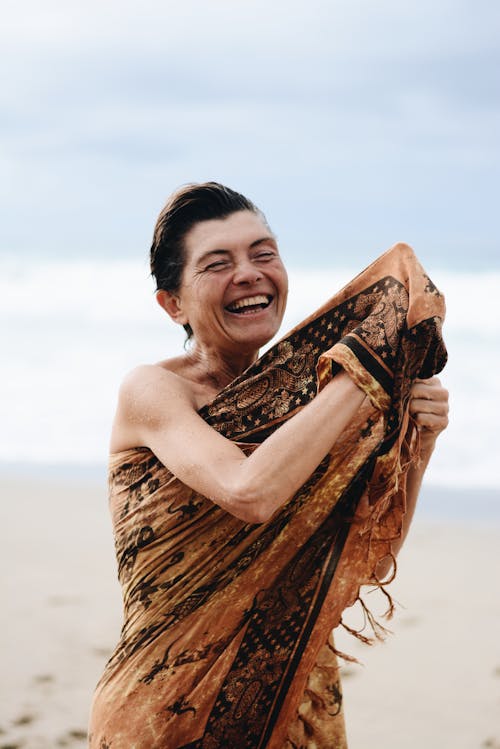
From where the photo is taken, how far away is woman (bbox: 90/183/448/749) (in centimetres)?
276

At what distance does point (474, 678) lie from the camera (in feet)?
22.1

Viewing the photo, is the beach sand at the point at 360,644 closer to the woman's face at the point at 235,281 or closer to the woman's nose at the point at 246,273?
the woman's face at the point at 235,281

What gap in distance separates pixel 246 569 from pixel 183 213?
1.06 meters

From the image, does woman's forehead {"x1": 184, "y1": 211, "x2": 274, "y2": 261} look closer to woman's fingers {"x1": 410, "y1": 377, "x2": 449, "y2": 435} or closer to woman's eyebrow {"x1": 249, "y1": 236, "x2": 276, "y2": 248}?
woman's eyebrow {"x1": 249, "y1": 236, "x2": 276, "y2": 248}

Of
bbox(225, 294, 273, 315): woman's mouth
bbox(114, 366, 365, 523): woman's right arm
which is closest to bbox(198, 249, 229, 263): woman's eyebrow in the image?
bbox(225, 294, 273, 315): woman's mouth

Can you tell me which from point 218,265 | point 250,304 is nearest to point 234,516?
point 250,304

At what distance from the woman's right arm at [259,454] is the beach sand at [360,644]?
2.13 m

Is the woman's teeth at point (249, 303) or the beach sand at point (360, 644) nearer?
the woman's teeth at point (249, 303)

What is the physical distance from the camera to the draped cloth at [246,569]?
2.78 meters

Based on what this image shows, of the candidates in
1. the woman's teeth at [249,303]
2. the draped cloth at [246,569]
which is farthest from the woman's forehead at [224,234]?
the draped cloth at [246,569]

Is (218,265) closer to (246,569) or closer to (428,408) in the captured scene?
(428,408)

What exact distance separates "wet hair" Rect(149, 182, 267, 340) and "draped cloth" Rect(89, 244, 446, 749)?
418mm

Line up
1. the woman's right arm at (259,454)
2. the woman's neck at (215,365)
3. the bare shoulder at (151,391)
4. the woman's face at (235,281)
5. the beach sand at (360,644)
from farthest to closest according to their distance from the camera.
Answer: the beach sand at (360,644)
the woman's neck at (215,365)
the woman's face at (235,281)
the bare shoulder at (151,391)
the woman's right arm at (259,454)

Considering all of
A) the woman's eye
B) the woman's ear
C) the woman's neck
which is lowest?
the woman's neck
